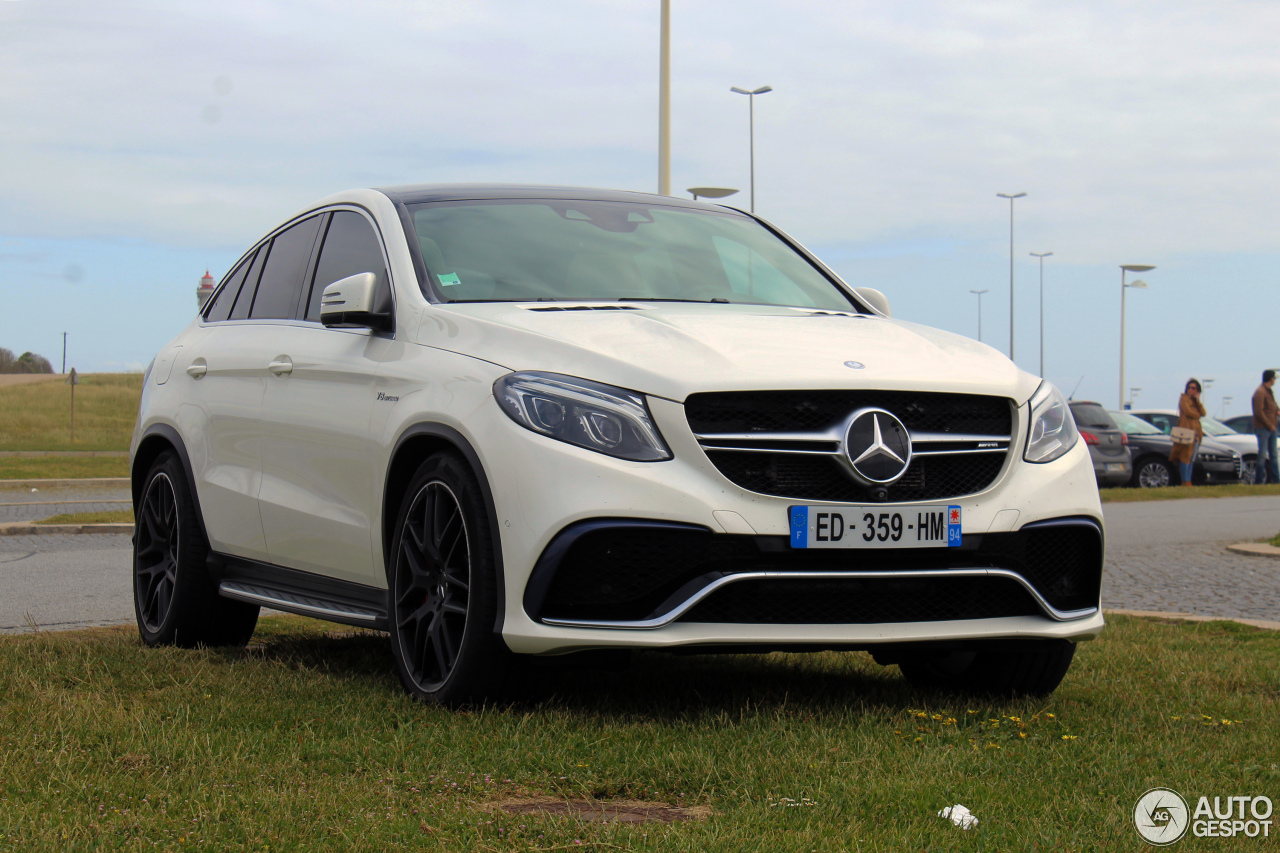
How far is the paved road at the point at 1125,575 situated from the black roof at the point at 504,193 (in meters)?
3.27

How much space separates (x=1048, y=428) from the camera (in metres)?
5.09

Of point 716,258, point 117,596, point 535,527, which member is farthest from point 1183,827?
point 117,596

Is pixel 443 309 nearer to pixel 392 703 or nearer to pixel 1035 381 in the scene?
pixel 392 703

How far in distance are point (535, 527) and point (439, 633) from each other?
2.22 feet

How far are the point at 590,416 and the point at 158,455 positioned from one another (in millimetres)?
3509

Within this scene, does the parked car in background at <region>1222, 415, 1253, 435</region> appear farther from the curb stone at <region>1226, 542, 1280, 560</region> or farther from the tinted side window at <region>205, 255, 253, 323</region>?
the tinted side window at <region>205, 255, 253, 323</region>

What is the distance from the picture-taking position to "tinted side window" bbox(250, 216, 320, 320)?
666cm

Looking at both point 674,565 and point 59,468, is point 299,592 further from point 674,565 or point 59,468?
point 59,468

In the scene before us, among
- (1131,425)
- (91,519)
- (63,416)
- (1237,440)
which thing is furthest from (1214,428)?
(63,416)

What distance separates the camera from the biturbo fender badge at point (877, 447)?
15.0ft

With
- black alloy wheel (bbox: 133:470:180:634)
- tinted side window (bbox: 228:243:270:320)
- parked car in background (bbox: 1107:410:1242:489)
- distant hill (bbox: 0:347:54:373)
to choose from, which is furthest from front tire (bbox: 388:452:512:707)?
distant hill (bbox: 0:347:54:373)

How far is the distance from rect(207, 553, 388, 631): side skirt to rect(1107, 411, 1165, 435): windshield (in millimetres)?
23455

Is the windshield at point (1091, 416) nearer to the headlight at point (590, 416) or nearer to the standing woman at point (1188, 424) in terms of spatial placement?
the standing woman at point (1188, 424)

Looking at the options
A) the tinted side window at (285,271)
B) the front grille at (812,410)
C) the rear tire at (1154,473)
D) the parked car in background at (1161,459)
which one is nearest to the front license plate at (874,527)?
the front grille at (812,410)
